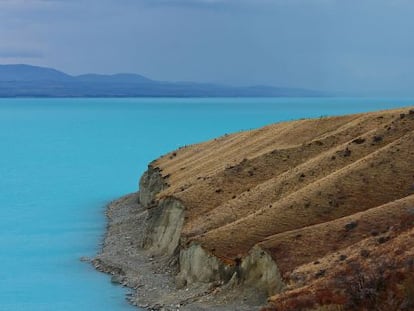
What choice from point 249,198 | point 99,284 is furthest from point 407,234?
point 99,284

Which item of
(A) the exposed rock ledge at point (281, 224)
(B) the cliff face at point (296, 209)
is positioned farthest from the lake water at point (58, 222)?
(B) the cliff face at point (296, 209)

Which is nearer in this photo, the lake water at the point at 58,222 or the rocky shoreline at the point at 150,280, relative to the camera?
the rocky shoreline at the point at 150,280

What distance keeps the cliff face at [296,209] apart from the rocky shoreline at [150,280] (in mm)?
921

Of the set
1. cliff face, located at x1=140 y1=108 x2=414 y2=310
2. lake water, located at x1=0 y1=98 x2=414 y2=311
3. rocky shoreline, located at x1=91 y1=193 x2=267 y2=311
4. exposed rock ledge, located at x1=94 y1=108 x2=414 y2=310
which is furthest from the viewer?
lake water, located at x1=0 y1=98 x2=414 y2=311

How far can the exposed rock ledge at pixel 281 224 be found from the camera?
1483 inches

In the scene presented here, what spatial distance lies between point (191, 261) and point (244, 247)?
4319 mm

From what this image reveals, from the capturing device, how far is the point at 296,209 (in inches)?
1876

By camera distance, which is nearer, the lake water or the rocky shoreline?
the rocky shoreline

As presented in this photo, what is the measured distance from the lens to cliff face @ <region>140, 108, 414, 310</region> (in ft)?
127

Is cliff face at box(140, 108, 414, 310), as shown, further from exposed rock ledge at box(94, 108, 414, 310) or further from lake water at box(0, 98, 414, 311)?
lake water at box(0, 98, 414, 311)

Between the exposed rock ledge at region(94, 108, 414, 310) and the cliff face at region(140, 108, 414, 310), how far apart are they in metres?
0.09

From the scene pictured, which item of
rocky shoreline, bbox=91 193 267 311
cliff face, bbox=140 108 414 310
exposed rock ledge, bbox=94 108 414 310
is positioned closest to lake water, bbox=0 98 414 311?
rocky shoreline, bbox=91 193 267 311

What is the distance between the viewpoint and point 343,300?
2958 cm

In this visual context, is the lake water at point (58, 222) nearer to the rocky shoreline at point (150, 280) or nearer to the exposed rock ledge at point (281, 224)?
the rocky shoreline at point (150, 280)
